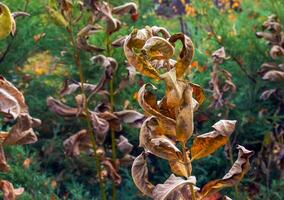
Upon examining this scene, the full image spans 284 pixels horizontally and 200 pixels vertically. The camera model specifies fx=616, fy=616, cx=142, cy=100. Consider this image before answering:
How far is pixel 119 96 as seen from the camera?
294cm

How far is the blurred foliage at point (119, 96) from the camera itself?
8.70ft

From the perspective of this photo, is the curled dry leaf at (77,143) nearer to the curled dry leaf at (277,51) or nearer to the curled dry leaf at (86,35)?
the curled dry leaf at (86,35)

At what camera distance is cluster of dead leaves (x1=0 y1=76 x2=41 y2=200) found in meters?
1.42

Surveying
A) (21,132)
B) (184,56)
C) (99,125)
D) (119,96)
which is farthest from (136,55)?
(119,96)

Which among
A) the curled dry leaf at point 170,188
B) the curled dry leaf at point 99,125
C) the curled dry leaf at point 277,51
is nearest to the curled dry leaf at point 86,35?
the curled dry leaf at point 99,125

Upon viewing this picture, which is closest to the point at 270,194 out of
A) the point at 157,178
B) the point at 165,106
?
the point at 157,178

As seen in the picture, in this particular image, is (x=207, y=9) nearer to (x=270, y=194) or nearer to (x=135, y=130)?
(x=135, y=130)

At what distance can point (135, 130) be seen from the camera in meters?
2.82

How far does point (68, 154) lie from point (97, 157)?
139 millimetres

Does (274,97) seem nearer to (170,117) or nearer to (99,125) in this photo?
(99,125)

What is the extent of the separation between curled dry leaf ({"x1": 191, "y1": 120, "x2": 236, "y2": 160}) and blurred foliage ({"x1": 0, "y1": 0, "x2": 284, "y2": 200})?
45.0 inches

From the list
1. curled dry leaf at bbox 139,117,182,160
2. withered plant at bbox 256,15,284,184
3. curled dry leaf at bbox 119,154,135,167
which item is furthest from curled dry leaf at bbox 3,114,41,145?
withered plant at bbox 256,15,284,184

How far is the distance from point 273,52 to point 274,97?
42 centimetres

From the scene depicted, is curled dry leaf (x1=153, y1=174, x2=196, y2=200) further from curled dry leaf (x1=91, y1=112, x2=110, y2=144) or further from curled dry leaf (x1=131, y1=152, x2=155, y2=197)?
curled dry leaf (x1=91, y1=112, x2=110, y2=144)
